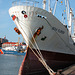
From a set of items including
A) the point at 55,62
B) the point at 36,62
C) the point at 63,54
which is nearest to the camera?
the point at 36,62

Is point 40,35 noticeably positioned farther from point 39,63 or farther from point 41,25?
point 39,63

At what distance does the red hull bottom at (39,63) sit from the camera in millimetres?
13727

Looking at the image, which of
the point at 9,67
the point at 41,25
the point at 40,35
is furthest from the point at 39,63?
the point at 9,67

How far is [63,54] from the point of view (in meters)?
16.7

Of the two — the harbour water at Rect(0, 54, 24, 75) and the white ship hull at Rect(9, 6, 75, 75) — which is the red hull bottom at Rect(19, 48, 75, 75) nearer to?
the white ship hull at Rect(9, 6, 75, 75)

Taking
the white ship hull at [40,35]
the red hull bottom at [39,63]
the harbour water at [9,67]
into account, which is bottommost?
the harbour water at [9,67]

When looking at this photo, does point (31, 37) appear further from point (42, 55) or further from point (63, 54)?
point (63, 54)

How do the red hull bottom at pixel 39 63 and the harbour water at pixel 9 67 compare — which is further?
the harbour water at pixel 9 67

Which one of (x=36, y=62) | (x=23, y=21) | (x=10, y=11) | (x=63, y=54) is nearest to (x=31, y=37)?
(x=23, y=21)

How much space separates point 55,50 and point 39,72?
3228 millimetres

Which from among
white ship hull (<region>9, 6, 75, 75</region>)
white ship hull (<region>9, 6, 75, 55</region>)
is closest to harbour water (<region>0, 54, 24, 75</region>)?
white ship hull (<region>9, 6, 75, 75</region>)

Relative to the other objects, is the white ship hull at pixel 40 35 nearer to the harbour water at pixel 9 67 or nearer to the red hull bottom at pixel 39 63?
the red hull bottom at pixel 39 63

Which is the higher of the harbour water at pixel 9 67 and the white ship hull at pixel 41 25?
the white ship hull at pixel 41 25

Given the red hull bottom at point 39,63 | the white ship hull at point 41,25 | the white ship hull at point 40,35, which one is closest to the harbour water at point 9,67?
the red hull bottom at point 39,63
